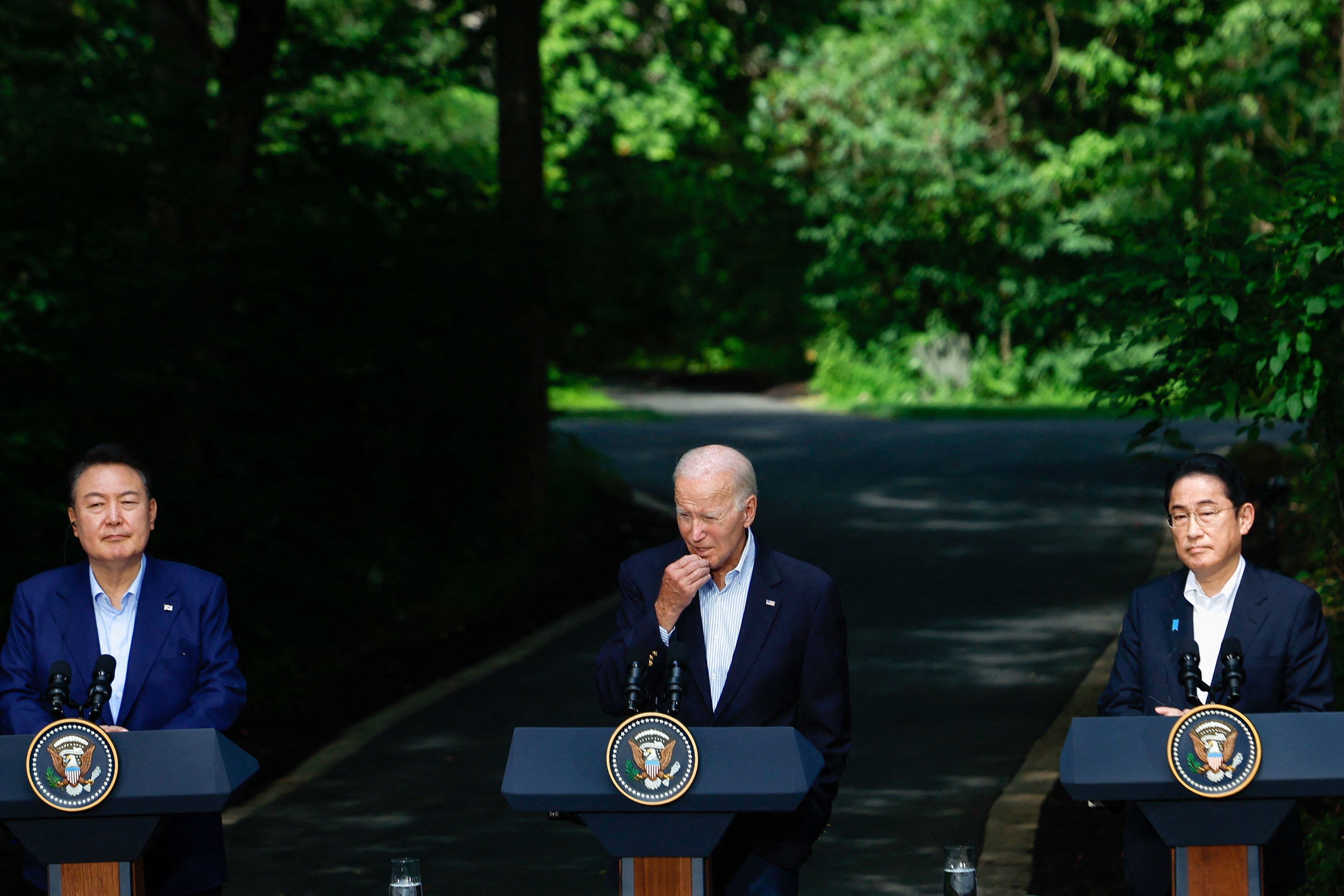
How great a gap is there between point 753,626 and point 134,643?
5.31 feet

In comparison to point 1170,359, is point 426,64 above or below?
above

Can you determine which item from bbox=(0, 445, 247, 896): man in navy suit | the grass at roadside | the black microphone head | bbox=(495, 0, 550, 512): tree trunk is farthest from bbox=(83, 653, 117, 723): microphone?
the grass at roadside

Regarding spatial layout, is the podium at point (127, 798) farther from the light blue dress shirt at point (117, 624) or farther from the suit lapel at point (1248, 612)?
the suit lapel at point (1248, 612)

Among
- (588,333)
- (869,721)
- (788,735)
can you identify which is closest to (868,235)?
(588,333)

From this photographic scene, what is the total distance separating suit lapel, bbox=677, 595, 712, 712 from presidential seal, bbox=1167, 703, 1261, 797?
1226 mm

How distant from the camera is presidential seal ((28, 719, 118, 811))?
3.90 metres

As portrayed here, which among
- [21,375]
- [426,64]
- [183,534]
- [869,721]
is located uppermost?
[426,64]

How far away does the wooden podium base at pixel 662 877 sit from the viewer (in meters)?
3.94

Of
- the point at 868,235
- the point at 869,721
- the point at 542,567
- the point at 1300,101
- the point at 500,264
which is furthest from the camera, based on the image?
the point at 868,235

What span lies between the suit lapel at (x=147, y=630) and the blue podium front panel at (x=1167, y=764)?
2.33m

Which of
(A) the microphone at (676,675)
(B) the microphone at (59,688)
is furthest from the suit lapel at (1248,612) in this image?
(B) the microphone at (59,688)

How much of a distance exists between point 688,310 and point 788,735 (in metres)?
47.2

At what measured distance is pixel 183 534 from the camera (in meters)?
9.77

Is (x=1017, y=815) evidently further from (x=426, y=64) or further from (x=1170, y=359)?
(x=426, y=64)
